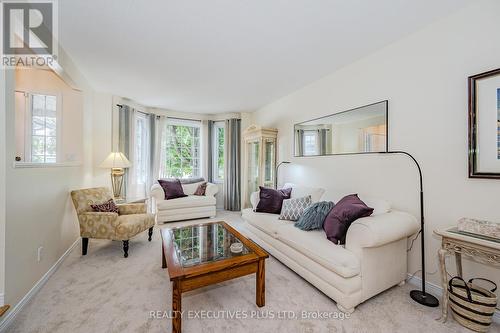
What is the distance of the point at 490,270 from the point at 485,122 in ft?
3.85

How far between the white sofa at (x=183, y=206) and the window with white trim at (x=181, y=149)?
37.9 inches

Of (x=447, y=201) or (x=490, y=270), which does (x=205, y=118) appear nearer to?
(x=447, y=201)

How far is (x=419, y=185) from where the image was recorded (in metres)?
2.02

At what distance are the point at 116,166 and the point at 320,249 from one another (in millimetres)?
3534

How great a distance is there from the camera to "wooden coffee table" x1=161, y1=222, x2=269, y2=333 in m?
1.45

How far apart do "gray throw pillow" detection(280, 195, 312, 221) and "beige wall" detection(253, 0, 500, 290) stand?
441 mm

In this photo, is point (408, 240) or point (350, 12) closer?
point (350, 12)

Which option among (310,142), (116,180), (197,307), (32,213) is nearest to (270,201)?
(310,142)

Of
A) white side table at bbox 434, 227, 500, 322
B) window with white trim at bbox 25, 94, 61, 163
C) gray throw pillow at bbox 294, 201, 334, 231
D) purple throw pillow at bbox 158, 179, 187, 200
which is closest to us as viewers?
white side table at bbox 434, 227, 500, 322

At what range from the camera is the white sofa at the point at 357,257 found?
64.4 inches

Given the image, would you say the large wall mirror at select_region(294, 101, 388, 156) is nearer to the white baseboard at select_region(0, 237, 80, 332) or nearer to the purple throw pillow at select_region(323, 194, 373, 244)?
the purple throw pillow at select_region(323, 194, 373, 244)

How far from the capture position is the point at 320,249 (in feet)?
5.99

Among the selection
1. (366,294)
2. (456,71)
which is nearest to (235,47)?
(456,71)

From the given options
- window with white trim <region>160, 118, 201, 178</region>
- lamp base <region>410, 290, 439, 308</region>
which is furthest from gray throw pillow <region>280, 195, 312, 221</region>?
window with white trim <region>160, 118, 201, 178</region>
